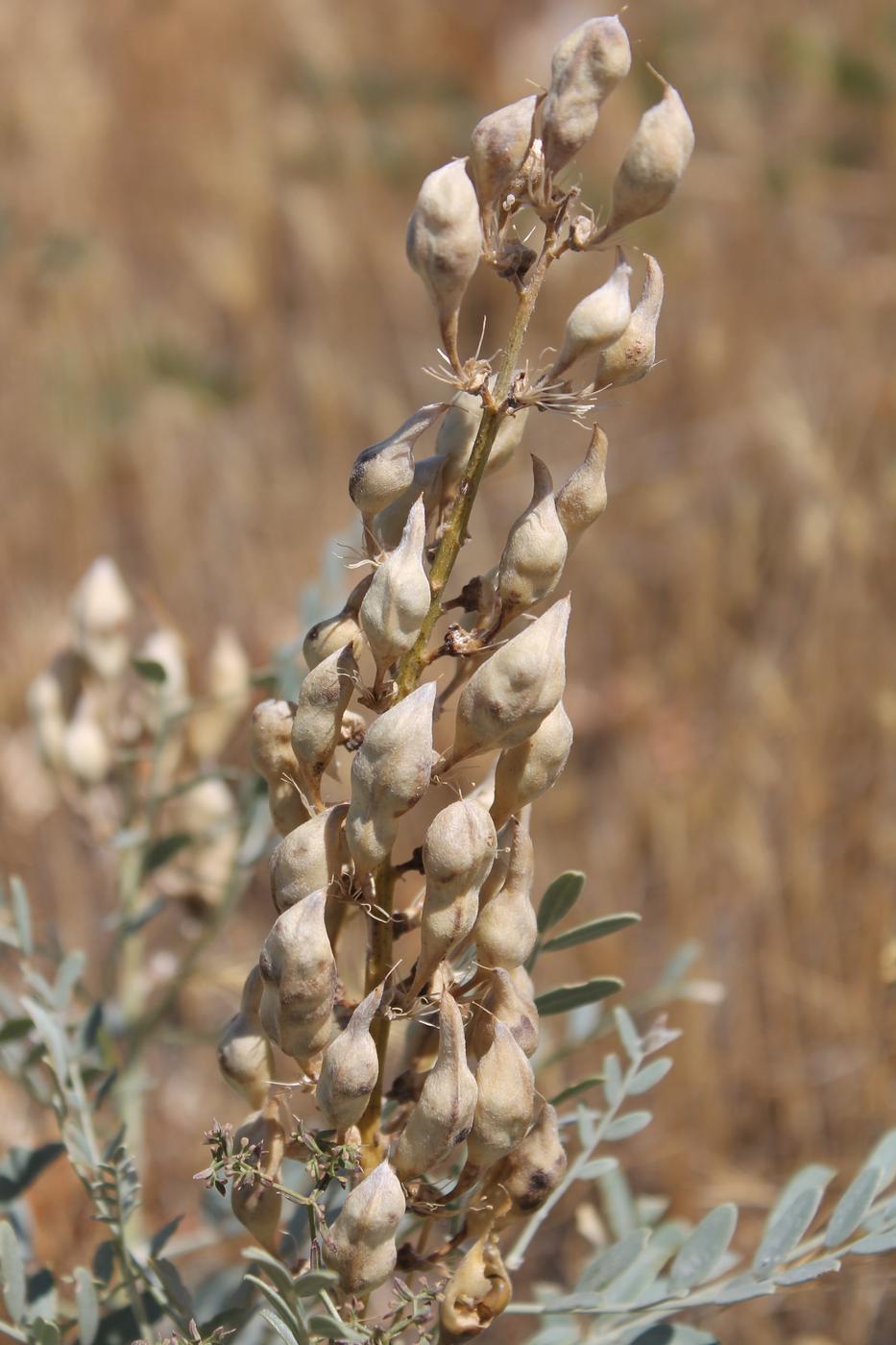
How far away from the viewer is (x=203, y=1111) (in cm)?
180

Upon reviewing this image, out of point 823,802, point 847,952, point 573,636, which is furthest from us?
point 573,636

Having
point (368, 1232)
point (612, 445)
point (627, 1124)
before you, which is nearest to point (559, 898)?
point (627, 1124)

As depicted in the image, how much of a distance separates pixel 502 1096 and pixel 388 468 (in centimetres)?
30

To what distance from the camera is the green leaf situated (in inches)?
29.4

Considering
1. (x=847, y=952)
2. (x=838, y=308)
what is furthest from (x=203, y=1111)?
(x=838, y=308)

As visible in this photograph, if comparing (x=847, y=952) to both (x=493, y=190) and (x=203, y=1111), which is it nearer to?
(x=203, y=1111)

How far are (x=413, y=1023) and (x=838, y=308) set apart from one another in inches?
113

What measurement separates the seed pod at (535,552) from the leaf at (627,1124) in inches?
12.6

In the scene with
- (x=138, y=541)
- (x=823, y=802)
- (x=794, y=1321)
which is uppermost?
(x=138, y=541)

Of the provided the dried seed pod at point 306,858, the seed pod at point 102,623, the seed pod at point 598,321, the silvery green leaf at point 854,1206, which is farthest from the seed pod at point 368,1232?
the seed pod at point 102,623

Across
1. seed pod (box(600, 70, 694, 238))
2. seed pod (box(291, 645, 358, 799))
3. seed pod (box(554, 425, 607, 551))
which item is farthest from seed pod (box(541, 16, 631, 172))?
seed pod (box(291, 645, 358, 799))

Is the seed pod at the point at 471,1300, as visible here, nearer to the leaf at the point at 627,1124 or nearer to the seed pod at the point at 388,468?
the leaf at the point at 627,1124

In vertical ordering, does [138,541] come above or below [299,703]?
above

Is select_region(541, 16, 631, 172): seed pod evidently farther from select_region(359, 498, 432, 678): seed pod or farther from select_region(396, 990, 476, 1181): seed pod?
select_region(396, 990, 476, 1181): seed pod
